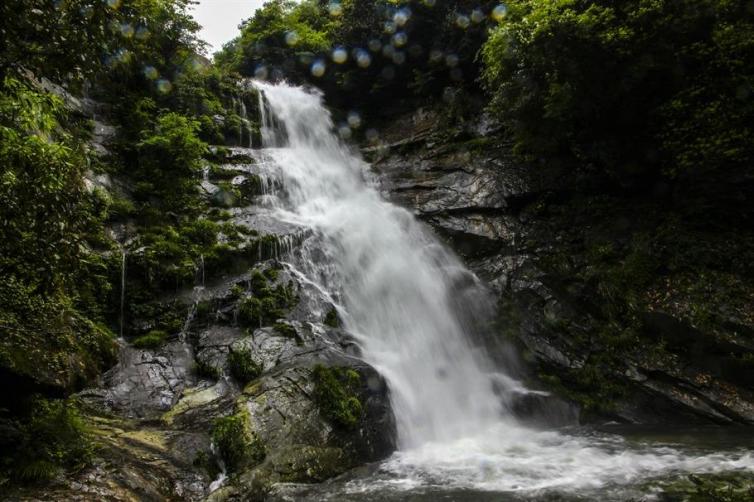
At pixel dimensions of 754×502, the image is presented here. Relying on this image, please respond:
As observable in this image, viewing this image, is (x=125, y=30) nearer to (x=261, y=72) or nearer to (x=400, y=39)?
(x=400, y=39)

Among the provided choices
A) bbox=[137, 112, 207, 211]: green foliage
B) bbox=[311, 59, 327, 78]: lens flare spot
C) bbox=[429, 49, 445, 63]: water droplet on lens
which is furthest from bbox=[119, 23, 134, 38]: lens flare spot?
bbox=[311, 59, 327, 78]: lens flare spot

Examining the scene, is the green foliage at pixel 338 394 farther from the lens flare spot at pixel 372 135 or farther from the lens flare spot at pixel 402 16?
the lens flare spot at pixel 402 16

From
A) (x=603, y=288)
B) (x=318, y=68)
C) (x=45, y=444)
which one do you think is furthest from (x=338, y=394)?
(x=318, y=68)

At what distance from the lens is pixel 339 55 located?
65.6ft

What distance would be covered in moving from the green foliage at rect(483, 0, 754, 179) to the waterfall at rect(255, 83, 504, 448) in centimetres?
501

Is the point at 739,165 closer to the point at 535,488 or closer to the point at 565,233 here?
the point at 565,233

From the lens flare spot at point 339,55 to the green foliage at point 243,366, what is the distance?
15.7 m

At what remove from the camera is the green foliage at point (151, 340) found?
852 cm

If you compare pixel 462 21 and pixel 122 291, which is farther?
pixel 462 21

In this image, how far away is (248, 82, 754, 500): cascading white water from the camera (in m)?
6.19

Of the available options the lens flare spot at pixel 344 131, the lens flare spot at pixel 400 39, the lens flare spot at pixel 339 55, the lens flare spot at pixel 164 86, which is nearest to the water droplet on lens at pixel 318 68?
the lens flare spot at pixel 339 55

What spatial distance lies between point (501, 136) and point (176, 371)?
11.8 m

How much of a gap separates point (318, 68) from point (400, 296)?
560 inches

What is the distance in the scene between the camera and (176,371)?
8102 millimetres
